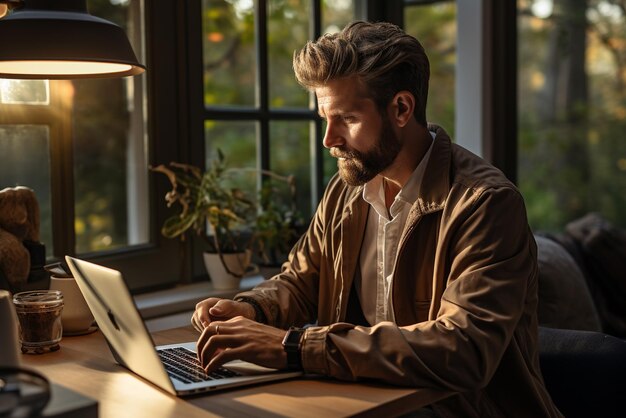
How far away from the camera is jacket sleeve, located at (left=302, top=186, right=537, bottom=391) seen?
149cm

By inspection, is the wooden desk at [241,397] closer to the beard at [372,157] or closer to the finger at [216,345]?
the finger at [216,345]

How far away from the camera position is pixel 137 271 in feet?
7.80

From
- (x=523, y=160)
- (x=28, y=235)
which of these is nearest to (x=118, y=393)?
(x=28, y=235)

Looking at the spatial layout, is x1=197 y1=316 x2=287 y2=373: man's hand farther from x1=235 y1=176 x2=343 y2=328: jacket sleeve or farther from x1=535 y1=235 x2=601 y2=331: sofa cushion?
x1=535 y1=235 x2=601 y2=331: sofa cushion

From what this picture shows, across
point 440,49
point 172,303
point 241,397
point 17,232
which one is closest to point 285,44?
point 172,303

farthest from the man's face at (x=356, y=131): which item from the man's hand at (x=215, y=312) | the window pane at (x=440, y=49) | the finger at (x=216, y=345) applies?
the window pane at (x=440, y=49)

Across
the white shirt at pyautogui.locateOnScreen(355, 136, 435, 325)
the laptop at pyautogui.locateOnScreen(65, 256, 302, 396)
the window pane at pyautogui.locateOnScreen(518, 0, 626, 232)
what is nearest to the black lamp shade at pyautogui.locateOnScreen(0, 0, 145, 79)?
the laptop at pyautogui.locateOnScreen(65, 256, 302, 396)

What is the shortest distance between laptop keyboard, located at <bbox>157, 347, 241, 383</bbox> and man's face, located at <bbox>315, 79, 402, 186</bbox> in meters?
0.53

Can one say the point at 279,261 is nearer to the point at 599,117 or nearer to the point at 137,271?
the point at 137,271

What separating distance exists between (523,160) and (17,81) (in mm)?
4475

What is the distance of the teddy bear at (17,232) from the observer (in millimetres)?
1838

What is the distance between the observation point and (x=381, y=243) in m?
1.96

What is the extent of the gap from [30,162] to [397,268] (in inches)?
39.0

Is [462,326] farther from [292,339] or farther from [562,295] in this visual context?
[562,295]
